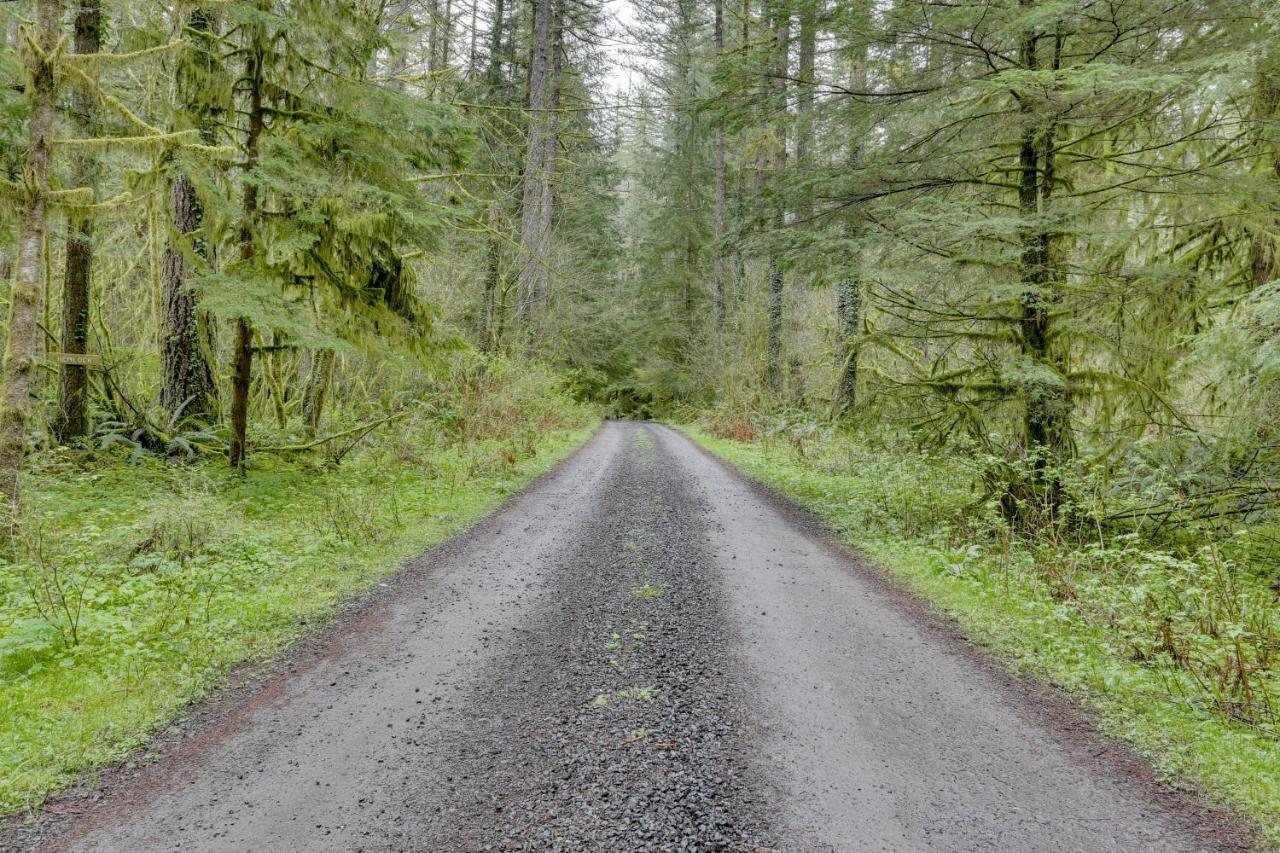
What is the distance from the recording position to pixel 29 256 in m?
5.42

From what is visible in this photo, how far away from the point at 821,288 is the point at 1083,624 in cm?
540

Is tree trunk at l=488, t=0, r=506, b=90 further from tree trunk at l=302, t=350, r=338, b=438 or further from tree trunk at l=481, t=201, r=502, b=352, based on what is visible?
tree trunk at l=302, t=350, r=338, b=438

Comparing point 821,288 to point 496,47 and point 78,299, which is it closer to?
point 78,299

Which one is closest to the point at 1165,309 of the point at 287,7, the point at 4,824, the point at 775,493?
the point at 775,493

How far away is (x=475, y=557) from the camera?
21.6ft

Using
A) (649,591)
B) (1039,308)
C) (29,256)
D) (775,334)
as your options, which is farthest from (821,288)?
(775,334)

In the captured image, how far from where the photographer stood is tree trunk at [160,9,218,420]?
8664 mm

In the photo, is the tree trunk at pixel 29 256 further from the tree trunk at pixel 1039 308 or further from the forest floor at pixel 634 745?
the tree trunk at pixel 1039 308

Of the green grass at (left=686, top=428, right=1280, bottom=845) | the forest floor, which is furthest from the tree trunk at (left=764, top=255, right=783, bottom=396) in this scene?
the forest floor

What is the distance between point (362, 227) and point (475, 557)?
15.9 feet

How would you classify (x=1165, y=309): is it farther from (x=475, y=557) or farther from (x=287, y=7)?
(x=287, y=7)

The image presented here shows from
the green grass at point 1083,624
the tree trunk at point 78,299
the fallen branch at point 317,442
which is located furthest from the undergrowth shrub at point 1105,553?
the tree trunk at point 78,299

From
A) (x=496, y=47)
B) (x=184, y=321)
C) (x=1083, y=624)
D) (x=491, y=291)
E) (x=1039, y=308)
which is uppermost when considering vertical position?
(x=496, y=47)

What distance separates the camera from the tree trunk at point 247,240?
8031 mm
